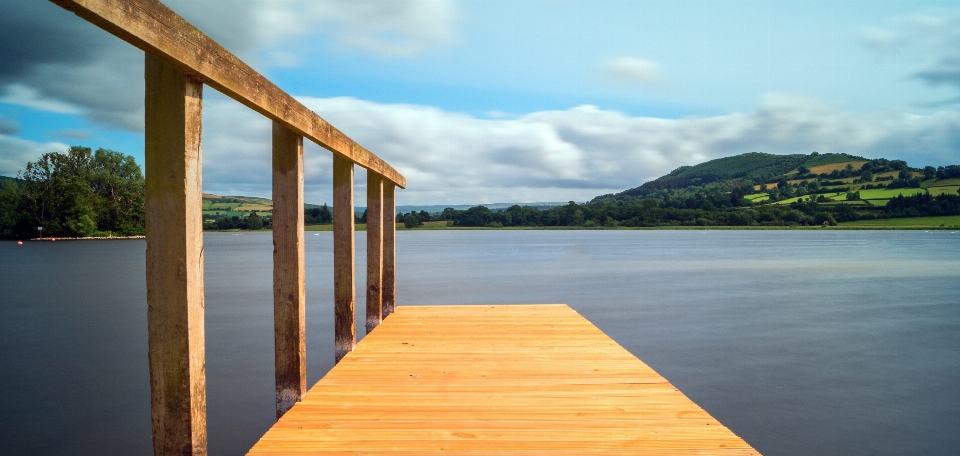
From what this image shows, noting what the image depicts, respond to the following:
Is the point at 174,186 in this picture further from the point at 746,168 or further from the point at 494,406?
the point at 746,168

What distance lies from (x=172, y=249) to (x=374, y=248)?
9.87 feet

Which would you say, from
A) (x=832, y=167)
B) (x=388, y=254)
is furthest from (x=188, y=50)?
(x=832, y=167)

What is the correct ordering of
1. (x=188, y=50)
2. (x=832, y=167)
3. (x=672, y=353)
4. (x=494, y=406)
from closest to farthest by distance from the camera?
(x=188, y=50), (x=494, y=406), (x=672, y=353), (x=832, y=167)

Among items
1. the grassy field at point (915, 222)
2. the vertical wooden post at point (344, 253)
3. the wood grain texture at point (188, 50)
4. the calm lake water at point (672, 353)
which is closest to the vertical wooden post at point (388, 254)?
the calm lake water at point (672, 353)

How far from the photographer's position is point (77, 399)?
6.21 metres

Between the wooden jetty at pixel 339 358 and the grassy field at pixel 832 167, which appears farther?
the grassy field at pixel 832 167

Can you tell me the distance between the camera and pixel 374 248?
177 inches

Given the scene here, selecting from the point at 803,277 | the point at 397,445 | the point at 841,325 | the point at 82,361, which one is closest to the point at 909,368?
the point at 841,325

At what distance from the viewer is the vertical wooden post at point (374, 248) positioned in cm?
447

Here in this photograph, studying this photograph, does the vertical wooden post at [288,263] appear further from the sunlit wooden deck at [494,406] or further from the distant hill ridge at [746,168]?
the distant hill ridge at [746,168]

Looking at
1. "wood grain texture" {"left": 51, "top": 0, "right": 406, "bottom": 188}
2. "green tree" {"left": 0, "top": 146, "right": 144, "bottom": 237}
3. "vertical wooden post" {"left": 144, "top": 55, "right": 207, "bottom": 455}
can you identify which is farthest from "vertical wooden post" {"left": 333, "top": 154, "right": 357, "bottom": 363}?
"green tree" {"left": 0, "top": 146, "right": 144, "bottom": 237}

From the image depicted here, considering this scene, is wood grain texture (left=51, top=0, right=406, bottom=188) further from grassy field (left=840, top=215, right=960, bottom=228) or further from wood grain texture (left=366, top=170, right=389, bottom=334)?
grassy field (left=840, top=215, right=960, bottom=228)

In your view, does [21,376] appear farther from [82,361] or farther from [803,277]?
[803,277]

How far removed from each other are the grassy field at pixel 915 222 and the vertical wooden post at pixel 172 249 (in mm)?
88720
